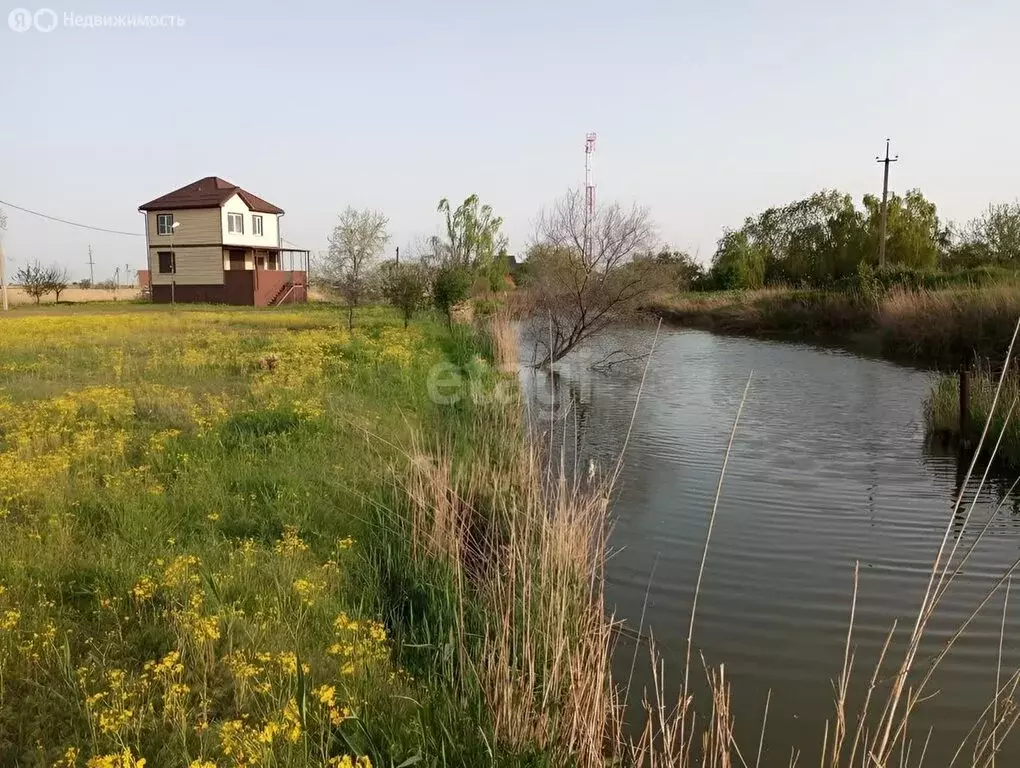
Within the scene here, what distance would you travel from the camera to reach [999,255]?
1543 inches

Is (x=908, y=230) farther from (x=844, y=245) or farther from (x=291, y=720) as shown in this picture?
(x=291, y=720)

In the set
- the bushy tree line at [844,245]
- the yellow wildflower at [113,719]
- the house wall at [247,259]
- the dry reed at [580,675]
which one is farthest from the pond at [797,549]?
the house wall at [247,259]

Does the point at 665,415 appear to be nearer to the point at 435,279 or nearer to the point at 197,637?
the point at 197,637

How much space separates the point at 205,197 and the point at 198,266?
3.85 meters

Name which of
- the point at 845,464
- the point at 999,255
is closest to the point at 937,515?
the point at 845,464

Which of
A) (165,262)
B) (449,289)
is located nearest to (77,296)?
(165,262)

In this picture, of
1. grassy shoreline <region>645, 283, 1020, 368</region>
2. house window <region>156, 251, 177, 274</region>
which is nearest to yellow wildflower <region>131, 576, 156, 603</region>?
grassy shoreline <region>645, 283, 1020, 368</region>

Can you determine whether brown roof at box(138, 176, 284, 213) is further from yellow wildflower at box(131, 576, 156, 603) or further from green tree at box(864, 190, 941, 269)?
yellow wildflower at box(131, 576, 156, 603)

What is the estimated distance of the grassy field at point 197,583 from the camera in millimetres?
3111

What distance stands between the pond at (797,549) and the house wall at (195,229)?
33010mm

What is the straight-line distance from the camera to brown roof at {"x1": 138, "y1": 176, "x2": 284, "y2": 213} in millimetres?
42750

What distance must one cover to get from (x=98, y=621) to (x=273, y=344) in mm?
13514

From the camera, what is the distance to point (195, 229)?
1690 inches

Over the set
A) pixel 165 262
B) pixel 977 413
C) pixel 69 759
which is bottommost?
pixel 69 759
